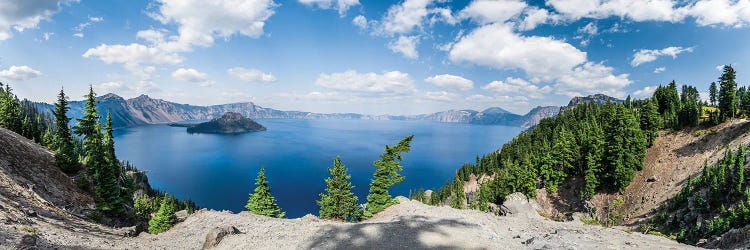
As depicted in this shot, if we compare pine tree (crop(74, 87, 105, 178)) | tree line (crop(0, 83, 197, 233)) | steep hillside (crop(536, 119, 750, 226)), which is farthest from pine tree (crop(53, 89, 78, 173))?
steep hillside (crop(536, 119, 750, 226))

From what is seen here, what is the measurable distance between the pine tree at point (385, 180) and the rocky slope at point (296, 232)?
14.7 feet

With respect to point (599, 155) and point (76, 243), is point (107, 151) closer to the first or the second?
point (76, 243)

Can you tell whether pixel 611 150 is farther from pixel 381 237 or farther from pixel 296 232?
pixel 296 232

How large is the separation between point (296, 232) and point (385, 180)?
18064 millimetres

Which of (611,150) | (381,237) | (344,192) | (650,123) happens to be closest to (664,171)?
(611,150)

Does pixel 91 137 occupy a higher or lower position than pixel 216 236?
higher

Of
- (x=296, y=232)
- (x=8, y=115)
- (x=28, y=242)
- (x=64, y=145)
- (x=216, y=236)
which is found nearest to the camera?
(x=28, y=242)

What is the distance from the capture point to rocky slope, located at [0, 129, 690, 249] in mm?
22141

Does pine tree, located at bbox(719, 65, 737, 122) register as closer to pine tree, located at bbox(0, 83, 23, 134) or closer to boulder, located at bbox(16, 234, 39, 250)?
boulder, located at bbox(16, 234, 39, 250)

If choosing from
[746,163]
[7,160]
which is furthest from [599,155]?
[7,160]

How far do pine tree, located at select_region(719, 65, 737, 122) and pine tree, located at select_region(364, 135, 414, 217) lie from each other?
82.5m

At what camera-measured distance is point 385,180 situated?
141 feet

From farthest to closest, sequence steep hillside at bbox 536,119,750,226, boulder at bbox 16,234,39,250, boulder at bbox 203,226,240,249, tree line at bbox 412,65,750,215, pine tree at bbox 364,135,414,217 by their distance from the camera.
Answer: tree line at bbox 412,65,750,215, steep hillside at bbox 536,119,750,226, pine tree at bbox 364,135,414,217, boulder at bbox 203,226,240,249, boulder at bbox 16,234,39,250

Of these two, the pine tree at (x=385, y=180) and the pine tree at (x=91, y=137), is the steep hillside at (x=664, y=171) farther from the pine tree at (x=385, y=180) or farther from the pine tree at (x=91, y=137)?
the pine tree at (x=91, y=137)
